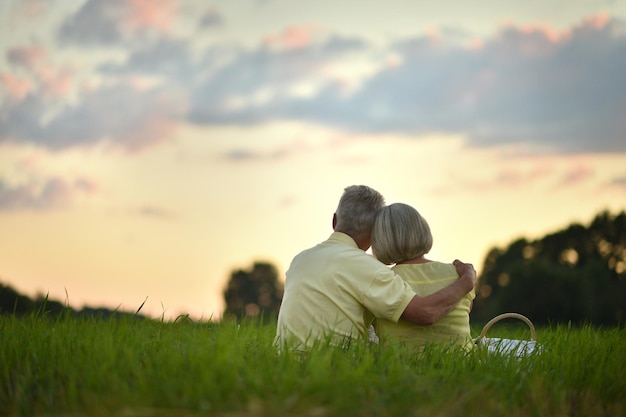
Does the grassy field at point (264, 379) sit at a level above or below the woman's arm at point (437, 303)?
below

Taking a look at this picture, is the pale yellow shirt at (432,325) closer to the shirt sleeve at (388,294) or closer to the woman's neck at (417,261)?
the woman's neck at (417,261)

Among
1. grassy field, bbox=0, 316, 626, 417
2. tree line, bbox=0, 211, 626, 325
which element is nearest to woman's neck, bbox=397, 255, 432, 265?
grassy field, bbox=0, 316, 626, 417

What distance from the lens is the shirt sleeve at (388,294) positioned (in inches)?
246

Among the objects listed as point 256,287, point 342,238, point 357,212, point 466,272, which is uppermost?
point 357,212

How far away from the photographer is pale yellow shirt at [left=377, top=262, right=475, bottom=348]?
21.9 feet

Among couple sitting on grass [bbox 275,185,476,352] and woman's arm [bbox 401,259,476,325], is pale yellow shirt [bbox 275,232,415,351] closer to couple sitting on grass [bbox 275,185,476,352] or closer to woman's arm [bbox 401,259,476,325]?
couple sitting on grass [bbox 275,185,476,352]

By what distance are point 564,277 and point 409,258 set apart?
26711mm

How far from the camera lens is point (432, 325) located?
22.7ft

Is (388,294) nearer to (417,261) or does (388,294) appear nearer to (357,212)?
(417,261)

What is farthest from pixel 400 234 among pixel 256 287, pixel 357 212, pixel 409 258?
pixel 256 287

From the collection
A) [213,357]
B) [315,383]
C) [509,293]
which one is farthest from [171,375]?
[509,293]

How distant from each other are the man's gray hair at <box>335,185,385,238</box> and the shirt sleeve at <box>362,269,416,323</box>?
689 mm

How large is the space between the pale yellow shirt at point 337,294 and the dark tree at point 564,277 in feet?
78.1

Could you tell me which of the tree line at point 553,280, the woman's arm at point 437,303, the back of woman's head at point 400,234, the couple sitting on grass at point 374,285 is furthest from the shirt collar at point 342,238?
the tree line at point 553,280
